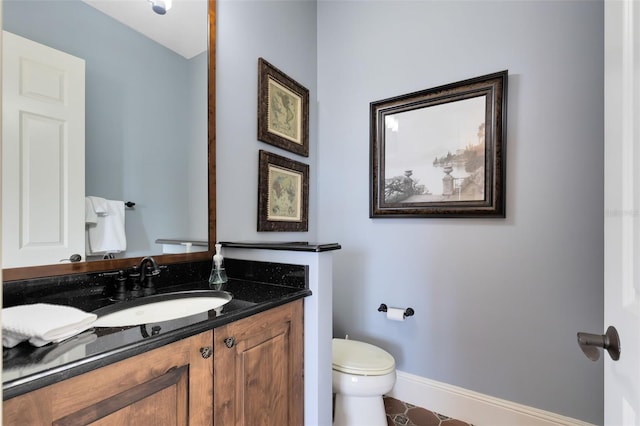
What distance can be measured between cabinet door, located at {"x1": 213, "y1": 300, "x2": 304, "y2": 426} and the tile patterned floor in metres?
0.80

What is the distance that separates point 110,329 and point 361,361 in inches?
44.6

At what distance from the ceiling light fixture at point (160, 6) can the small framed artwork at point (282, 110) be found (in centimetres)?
54

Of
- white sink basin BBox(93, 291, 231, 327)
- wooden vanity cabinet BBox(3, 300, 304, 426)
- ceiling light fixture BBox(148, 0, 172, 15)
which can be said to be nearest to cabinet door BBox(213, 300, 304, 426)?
wooden vanity cabinet BBox(3, 300, 304, 426)

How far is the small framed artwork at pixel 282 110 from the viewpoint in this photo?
181cm

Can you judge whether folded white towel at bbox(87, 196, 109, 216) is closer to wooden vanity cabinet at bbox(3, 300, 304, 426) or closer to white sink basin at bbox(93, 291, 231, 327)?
white sink basin at bbox(93, 291, 231, 327)

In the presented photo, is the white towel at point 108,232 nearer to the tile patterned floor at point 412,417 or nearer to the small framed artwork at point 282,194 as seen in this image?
the small framed artwork at point 282,194

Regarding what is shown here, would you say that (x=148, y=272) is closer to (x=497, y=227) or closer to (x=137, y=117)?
(x=137, y=117)

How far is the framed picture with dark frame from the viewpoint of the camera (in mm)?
1675

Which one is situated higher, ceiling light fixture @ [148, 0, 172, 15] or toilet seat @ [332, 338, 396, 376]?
ceiling light fixture @ [148, 0, 172, 15]

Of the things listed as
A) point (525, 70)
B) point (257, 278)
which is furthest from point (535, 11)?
point (257, 278)

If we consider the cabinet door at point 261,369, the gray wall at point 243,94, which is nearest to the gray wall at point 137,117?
the gray wall at point 243,94

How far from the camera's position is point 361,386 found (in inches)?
57.4

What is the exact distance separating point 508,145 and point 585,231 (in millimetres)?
551
